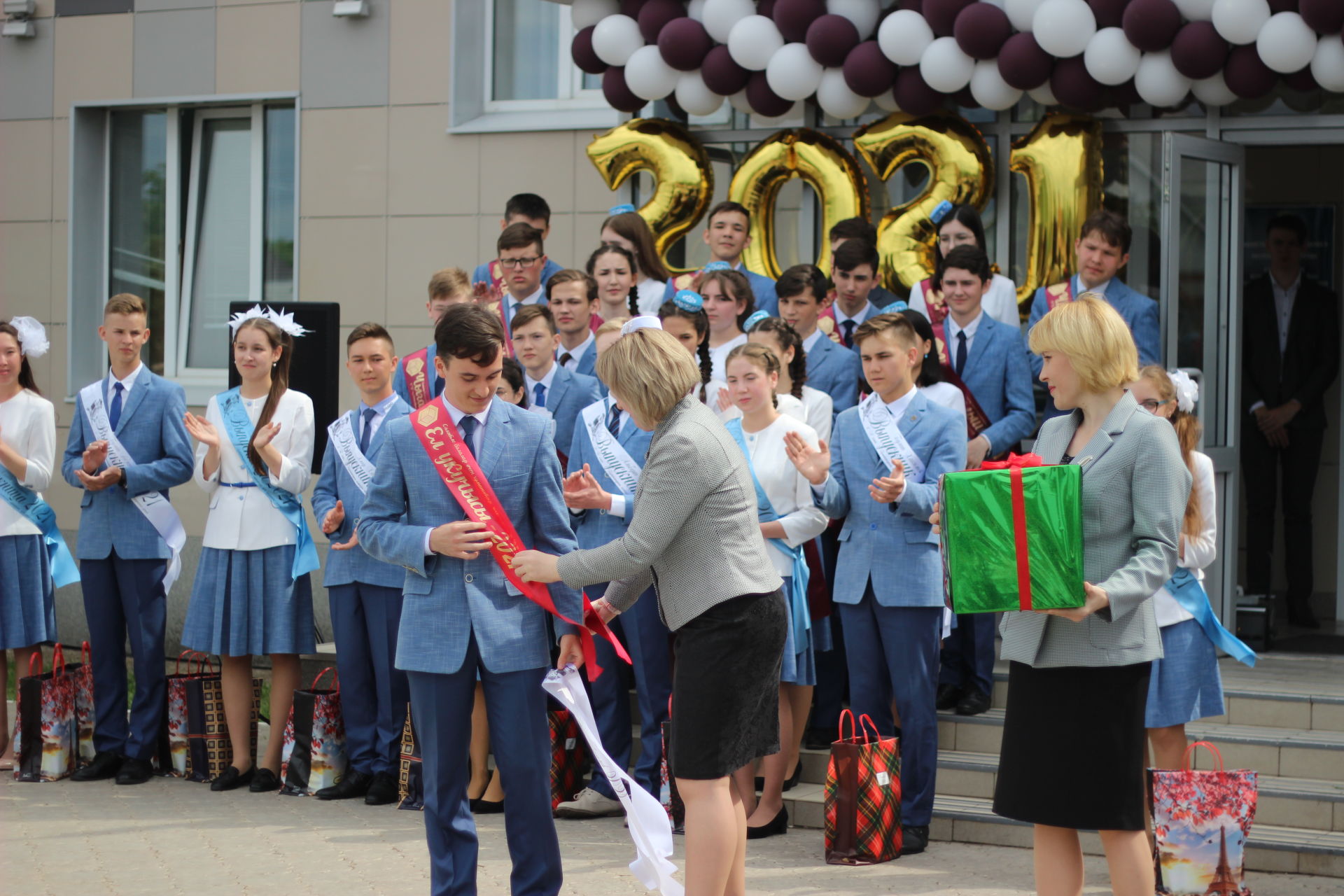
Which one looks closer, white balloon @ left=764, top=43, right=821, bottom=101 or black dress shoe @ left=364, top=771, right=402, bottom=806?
black dress shoe @ left=364, top=771, right=402, bottom=806

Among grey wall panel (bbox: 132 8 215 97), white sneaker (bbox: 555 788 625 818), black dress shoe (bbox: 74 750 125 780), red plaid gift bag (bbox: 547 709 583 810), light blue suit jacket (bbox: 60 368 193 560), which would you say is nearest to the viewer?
white sneaker (bbox: 555 788 625 818)

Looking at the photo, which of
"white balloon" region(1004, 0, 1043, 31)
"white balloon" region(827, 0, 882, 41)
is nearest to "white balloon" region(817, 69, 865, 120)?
"white balloon" region(827, 0, 882, 41)

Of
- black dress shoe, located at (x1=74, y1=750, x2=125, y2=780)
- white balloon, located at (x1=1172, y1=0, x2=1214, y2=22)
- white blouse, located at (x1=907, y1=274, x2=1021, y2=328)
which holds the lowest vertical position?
black dress shoe, located at (x1=74, y1=750, x2=125, y2=780)

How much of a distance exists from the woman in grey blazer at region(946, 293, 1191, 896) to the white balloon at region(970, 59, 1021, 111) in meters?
3.81

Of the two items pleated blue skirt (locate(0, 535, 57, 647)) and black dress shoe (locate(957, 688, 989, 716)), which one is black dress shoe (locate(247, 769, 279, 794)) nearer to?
pleated blue skirt (locate(0, 535, 57, 647))

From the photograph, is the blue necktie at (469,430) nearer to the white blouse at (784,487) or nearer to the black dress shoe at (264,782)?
the white blouse at (784,487)

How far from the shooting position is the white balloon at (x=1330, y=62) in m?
6.62

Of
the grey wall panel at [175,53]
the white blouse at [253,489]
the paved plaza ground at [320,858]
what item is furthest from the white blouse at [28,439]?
the grey wall panel at [175,53]

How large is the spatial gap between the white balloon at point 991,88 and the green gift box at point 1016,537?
13.4 ft

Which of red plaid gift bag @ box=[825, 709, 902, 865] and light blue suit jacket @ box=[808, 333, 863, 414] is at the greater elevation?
light blue suit jacket @ box=[808, 333, 863, 414]

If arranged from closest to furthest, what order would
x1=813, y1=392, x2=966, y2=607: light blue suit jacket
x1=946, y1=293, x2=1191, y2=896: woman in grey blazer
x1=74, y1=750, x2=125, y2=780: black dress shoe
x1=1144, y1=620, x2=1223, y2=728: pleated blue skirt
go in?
x1=946, y1=293, x2=1191, y2=896: woman in grey blazer
x1=1144, y1=620, x2=1223, y2=728: pleated blue skirt
x1=813, y1=392, x2=966, y2=607: light blue suit jacket
x1=74, y1=750, x2=125, y2=780: black dress shoe

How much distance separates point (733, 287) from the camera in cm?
656

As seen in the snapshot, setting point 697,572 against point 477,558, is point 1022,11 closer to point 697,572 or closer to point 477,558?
point 697,572

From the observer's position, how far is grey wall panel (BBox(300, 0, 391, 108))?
10258mm
